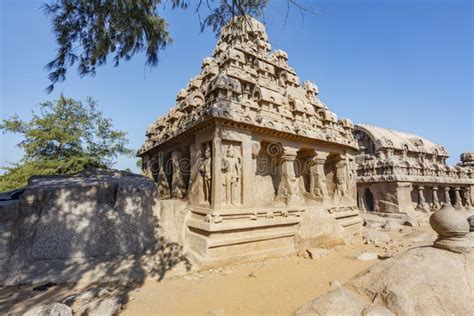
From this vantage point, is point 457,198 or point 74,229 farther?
point 457,198

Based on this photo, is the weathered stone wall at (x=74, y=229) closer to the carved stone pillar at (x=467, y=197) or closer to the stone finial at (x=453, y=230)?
the stone finial at (x=453, y=230)

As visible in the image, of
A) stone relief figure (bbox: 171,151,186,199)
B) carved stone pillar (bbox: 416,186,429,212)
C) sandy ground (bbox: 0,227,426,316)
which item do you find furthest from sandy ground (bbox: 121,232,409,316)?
carved stone pillar (bbox: 416,186,429,212)

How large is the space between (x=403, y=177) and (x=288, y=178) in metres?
11.8

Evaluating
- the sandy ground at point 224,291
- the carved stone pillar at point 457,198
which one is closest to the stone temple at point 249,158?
the sandy ground at point 224,291

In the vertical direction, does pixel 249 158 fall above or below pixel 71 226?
above

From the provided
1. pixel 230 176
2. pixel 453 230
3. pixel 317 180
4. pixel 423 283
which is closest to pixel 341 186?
pixel 317 180

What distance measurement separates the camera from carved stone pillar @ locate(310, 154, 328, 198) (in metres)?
9.54

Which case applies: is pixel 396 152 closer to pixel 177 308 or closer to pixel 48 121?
pixel 177 308

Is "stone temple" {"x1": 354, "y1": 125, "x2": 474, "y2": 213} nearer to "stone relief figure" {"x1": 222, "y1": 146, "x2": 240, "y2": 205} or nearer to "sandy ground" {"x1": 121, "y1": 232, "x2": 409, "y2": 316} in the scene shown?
"sandy ground" {"x1": 121, "y1": 232, "x2": 409, "y2": 316}

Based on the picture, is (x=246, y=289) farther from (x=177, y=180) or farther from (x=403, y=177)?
(x=403, y=177)

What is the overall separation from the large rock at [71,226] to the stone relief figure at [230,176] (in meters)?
2.33

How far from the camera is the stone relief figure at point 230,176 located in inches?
272

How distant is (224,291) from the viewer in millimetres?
4953

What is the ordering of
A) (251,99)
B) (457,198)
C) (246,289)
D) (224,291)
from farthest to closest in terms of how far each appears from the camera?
(457,198)
(251,99)
(246,289)
(224,291)
